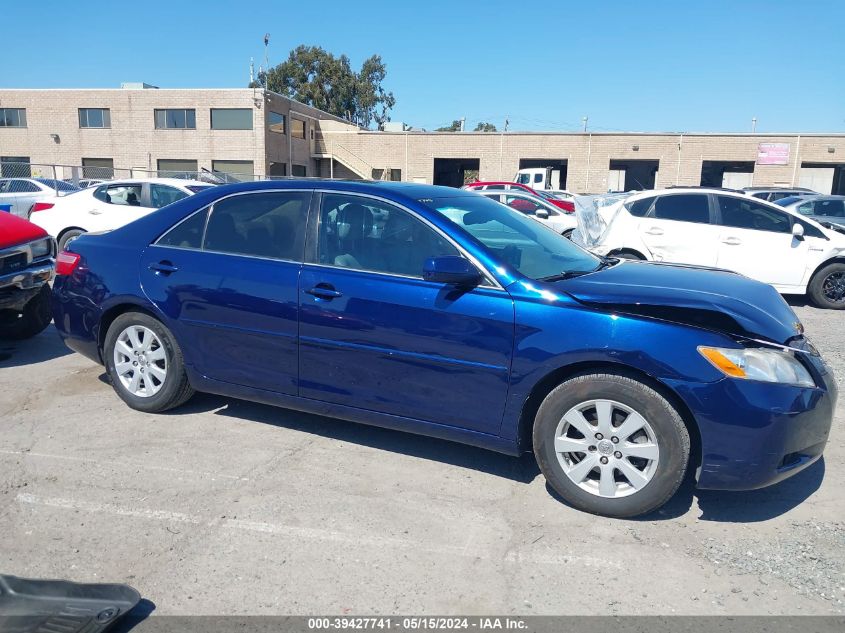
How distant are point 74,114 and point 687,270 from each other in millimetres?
47114

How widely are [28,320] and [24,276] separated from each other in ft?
2.44

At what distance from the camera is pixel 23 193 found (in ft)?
54.6

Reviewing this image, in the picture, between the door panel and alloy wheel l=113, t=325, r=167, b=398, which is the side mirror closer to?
the door panel

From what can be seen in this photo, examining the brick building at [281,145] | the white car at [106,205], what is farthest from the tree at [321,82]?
the white car at [106,205]

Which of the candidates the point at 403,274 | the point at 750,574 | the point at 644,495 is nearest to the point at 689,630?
the point at 750,574

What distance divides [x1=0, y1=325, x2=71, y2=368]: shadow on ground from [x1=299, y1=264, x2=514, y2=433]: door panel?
12.0 ft

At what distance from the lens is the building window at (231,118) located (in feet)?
134

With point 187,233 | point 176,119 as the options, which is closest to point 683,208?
point 187,233

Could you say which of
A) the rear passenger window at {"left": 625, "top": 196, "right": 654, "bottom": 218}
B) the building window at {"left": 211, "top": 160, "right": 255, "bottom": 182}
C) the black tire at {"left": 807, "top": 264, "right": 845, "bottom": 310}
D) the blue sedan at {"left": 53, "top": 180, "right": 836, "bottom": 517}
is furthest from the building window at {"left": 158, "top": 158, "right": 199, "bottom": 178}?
the blue sedan at {"left": 53, "top": 180, "right": 836, "bottom": 517}

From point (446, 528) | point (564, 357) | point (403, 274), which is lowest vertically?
point (446, 528)

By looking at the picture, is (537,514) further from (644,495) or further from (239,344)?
(239,344)

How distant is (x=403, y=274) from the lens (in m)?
3.94

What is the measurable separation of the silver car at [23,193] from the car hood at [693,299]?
41.9 feet

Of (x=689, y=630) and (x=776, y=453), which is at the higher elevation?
(x=776, y=453)
